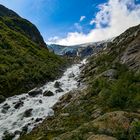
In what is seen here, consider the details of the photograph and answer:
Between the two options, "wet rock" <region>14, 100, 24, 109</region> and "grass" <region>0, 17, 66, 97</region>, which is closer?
"wet rock" <region>14, 100, 24, 109</region>

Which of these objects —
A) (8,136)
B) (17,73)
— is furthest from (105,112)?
(17,73)

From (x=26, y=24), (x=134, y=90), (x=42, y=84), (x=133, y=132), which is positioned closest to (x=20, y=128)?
(x=134, y=90)

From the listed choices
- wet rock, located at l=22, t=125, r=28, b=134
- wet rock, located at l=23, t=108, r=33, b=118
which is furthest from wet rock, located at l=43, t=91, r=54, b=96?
wet rock, located at l=22, t=125, r=28, b=134

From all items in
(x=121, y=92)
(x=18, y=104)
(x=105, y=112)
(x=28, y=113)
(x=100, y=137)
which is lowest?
(x=28, y=113)

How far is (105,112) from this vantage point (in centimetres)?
3225

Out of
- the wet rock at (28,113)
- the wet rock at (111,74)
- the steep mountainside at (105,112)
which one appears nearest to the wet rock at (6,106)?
the wet rock at (28,113)

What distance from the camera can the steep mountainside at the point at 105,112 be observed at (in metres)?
26.4

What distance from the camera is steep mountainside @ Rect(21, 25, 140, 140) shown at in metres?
26.4

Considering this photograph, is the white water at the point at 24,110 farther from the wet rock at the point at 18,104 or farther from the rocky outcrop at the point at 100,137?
the rocky outcrop at the point at 100,137

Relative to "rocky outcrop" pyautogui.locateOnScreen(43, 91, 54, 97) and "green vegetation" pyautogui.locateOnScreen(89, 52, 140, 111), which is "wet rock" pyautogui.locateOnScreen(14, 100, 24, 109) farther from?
"green vegetation" pyautogui.locateOnScreen(89, 52, 140, 111)

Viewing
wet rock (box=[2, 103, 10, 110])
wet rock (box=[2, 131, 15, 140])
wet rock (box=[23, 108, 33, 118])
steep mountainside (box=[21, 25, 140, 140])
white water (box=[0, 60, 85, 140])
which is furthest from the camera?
wet rock (box=[2, 103, 10, 110])

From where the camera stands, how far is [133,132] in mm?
25234

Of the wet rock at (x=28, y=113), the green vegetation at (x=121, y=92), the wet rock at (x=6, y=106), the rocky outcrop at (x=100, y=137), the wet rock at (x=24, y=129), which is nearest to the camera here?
the rocky outcrop at (x=100, y=137)

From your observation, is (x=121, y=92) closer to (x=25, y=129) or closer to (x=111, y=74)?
(x=25, y=129)
